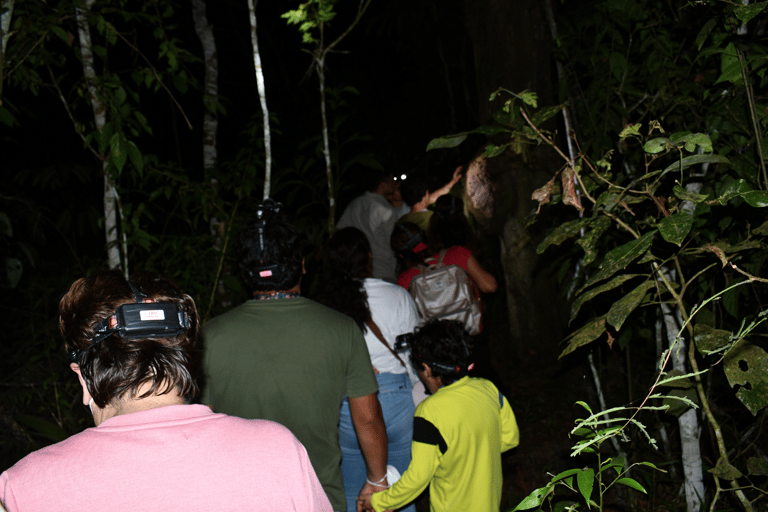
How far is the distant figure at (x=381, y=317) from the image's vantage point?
2533mm

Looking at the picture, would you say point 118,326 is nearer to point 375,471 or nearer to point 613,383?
point 375,471

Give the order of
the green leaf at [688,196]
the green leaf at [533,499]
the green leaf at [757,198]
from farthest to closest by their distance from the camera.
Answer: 1. the green leaf at [688,196]
2. the green leaf at [757,198]
3. the green leaf at [533,499]

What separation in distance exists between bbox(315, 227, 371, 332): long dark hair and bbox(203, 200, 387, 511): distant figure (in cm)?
62

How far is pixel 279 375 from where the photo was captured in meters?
1.80

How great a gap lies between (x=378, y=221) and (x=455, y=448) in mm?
2328

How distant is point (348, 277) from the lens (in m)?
2.63

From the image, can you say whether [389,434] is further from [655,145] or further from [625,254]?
[655,145]

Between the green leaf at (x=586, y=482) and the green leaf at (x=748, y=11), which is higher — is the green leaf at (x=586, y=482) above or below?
below

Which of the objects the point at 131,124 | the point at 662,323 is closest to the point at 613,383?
the point at 662,323

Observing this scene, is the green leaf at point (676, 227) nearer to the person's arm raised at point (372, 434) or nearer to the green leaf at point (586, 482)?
the green leaf at point (586, 482)

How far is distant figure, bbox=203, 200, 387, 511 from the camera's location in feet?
5.89

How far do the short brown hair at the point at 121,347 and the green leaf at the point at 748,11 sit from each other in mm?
1602

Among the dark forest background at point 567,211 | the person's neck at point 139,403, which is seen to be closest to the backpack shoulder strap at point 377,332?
the dark forest background at point 567,211

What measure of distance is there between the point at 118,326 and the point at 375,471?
1389 mm
